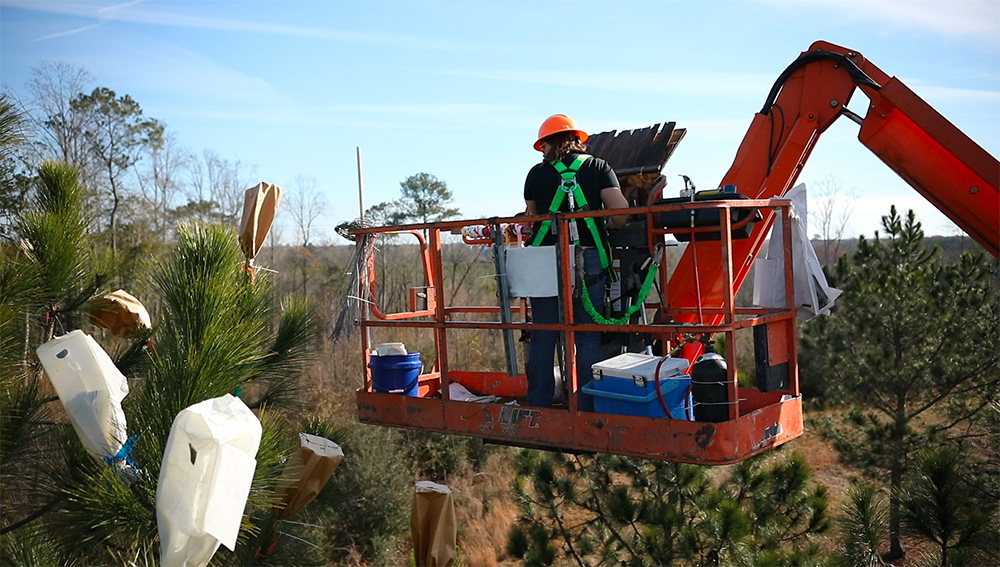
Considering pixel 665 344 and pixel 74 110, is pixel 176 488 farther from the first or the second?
pixel 74 110

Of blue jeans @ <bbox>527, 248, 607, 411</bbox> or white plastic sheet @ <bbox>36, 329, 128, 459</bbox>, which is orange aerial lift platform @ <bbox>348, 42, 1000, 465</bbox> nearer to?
blue jeans @ <bbox>527, 248, 607, 411</bbox>

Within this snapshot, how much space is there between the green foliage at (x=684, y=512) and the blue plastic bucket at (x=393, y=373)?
489 centimetres

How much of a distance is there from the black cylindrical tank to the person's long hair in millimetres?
1650

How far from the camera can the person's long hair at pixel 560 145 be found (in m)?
5.54

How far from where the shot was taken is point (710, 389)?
496cm

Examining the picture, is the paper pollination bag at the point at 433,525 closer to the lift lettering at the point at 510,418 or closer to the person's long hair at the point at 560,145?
the lift lettering at the point at 510,418

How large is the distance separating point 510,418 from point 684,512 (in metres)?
6.40

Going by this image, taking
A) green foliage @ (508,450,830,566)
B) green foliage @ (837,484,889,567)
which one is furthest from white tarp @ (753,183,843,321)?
green foliage @ (508,450,830,566)

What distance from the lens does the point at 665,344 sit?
6199mm

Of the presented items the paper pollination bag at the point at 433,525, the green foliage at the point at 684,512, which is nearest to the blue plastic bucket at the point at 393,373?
the paper pollination bag at the point at 433,525

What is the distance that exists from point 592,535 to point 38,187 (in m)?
8.63

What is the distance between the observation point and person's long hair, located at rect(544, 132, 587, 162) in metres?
5.54

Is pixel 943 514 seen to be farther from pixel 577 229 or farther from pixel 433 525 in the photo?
pixel 433 525

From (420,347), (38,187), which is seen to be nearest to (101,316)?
(38,187)
